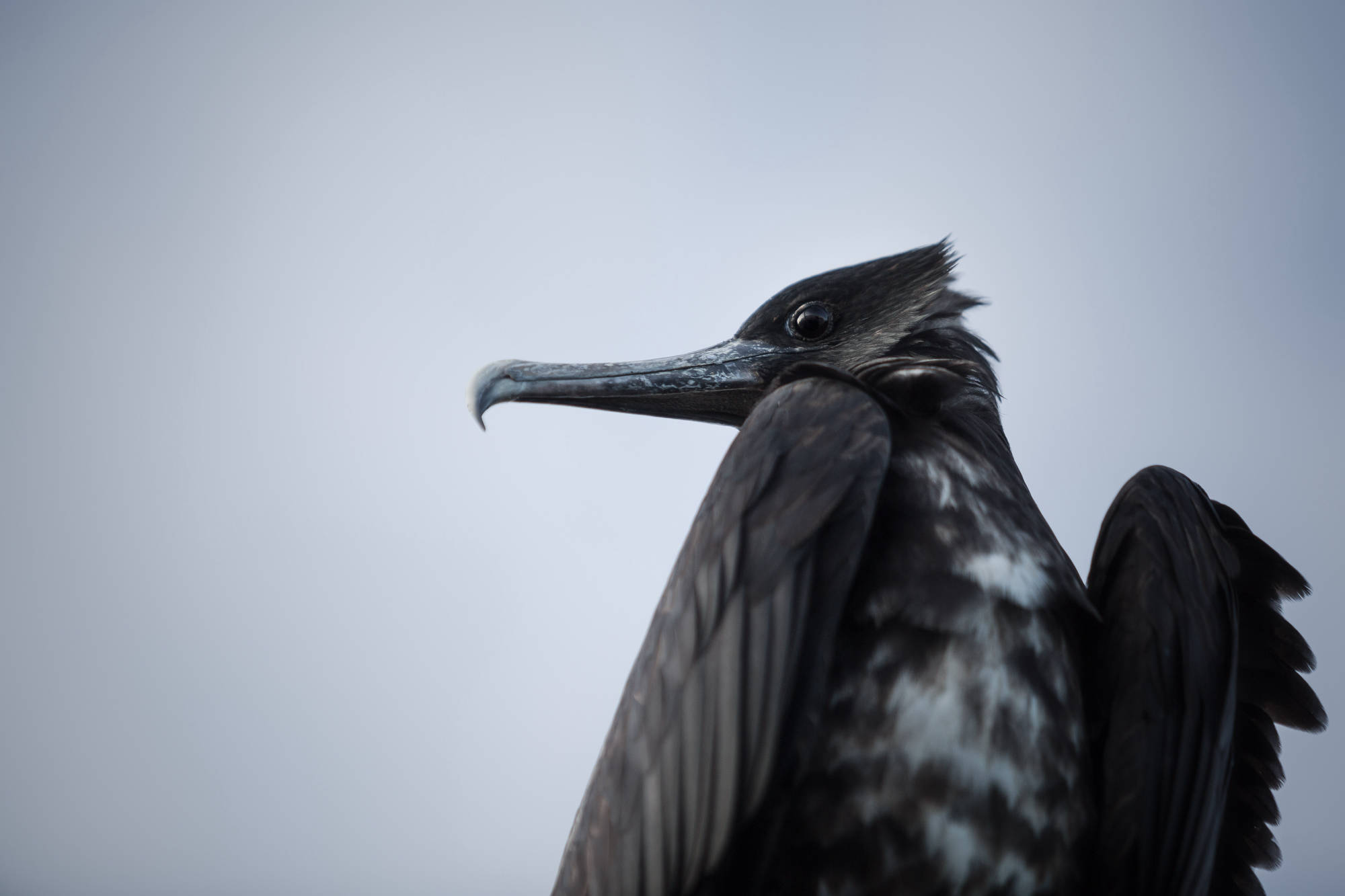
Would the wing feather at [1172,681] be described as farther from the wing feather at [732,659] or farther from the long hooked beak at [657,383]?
the long hooked beak at [657,383]

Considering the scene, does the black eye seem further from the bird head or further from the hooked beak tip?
the hooked beak tip

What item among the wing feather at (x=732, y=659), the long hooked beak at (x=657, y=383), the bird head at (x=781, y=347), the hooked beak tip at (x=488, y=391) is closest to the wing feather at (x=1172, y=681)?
the wing feather at (x=732, y=659)

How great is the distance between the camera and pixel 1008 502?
43.1 inches

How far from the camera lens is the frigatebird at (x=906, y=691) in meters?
0.86

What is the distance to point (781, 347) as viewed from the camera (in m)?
1.62

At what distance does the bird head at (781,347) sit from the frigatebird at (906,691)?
18.1 inches

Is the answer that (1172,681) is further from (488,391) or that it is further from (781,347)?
(488,391)

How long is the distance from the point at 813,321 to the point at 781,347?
81 mm

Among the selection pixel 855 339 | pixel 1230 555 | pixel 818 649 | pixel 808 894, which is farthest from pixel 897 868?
pixel 855 339

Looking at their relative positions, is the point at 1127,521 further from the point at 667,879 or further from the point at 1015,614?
the point at 667,879

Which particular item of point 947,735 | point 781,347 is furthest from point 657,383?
point 947,735

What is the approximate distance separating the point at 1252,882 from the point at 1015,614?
2.21 ft

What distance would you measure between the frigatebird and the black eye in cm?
51

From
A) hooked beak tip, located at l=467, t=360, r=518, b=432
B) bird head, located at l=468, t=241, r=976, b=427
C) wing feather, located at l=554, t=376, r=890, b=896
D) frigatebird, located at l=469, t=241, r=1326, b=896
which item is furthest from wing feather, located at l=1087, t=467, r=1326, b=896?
hooked beak tip, located at l=467, t=360, r=518, b=432
